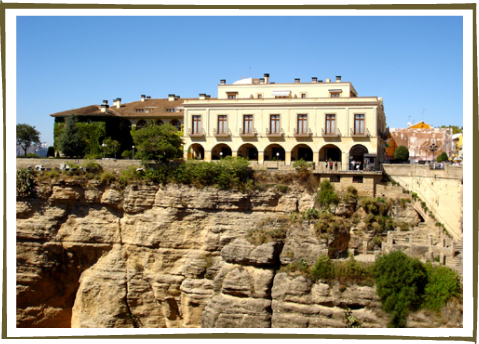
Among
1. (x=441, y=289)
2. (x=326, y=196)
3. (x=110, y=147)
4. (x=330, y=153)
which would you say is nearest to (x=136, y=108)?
(x=110, y=147)

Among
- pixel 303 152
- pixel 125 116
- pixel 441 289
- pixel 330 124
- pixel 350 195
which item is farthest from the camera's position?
pixel 125 116

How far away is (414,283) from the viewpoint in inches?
926

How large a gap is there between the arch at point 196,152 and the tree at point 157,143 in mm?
3956

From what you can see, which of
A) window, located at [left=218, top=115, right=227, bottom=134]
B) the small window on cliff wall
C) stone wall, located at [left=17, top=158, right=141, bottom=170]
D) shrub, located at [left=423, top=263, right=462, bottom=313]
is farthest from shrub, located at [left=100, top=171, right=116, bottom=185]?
shrub, located at [left=423, top=263, right=462, bottom=313]

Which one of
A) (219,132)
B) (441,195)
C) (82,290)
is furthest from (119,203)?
(441,195)

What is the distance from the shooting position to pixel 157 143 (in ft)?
99.8

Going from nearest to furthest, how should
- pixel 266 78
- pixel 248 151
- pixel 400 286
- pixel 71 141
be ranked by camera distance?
1. pixel 400 286
2. pixel 248 151
3. pixel 71 141
4. pixel 266 78

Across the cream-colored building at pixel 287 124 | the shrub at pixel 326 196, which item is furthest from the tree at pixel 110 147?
the shrub at pixel 326 196

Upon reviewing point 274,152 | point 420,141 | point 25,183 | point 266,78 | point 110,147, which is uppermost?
point 266,78

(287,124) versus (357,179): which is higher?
(287,124)

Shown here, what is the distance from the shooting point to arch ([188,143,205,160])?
116 ft

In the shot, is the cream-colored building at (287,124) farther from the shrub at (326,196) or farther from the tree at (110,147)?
the tree at (110,147)

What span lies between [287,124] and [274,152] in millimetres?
2845

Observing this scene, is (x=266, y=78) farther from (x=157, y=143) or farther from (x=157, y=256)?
(x=157, y=256)
